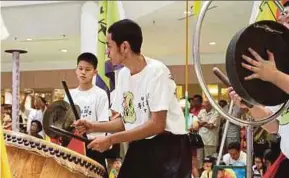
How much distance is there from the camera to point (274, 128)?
1.77m

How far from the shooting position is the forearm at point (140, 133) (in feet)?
6.59

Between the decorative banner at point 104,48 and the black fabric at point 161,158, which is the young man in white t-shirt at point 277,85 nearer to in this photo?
the black fabric at point 161,158

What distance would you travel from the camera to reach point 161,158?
213 centimetres

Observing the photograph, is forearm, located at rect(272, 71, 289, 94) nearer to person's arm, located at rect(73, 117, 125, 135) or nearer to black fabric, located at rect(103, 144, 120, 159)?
person's arm, located at rect(73, 117, 125, 135)

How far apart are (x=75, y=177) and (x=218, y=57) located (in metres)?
8.30

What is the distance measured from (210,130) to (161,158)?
4.42m

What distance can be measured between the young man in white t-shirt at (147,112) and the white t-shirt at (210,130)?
4302 mm

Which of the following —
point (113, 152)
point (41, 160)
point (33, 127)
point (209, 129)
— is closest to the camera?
point (41, 160)

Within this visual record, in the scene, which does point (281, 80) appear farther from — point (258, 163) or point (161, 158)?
point (258, 163)

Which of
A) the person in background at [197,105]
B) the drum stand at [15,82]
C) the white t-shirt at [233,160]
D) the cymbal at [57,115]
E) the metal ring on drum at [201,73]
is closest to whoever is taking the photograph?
the metal ring on drum at [201,73]

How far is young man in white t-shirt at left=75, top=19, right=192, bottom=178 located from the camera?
2.09 m

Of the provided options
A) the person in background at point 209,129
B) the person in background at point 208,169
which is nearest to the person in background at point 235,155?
the person in background at point 208,169

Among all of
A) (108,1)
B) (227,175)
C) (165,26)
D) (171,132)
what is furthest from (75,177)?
(165,26)

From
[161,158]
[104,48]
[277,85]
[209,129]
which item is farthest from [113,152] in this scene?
[209,129]
